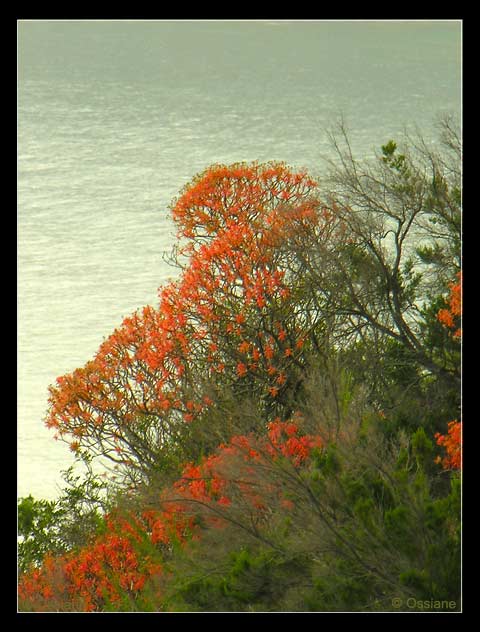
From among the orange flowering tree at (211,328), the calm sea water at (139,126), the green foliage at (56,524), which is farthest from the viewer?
the calm sea water at (139,126)

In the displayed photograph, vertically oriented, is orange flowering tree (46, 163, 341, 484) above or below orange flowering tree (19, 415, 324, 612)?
above

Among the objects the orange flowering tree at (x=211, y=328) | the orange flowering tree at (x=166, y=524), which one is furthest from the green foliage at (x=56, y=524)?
the orange flowering tree at (x=166, y=524)

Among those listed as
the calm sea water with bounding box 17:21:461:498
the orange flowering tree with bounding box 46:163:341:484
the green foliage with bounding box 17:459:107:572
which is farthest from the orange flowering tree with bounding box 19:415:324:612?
the calm sea water with bounding box 17:21:461:498

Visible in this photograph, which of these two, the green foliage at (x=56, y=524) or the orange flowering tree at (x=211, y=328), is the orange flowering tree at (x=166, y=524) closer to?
the orange flowering tree at (x=211, y=328)

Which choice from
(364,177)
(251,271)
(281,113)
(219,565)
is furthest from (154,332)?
(281,113)

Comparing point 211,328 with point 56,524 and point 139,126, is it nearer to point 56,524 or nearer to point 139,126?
point 56,524

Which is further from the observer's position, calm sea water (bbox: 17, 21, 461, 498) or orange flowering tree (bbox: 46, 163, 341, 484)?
calm sea water (bbox: 17, 21, 461, 498)

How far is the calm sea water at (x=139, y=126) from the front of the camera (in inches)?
1059

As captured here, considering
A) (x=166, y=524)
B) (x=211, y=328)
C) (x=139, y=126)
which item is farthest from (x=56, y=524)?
(x=139, y=126)

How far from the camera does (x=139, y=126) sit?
39.0 meters

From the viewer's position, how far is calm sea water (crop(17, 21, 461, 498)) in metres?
26.9

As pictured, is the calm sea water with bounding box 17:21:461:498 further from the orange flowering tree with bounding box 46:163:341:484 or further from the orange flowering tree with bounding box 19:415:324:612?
the orange flowering tree with bounding box 19:415:324:612
